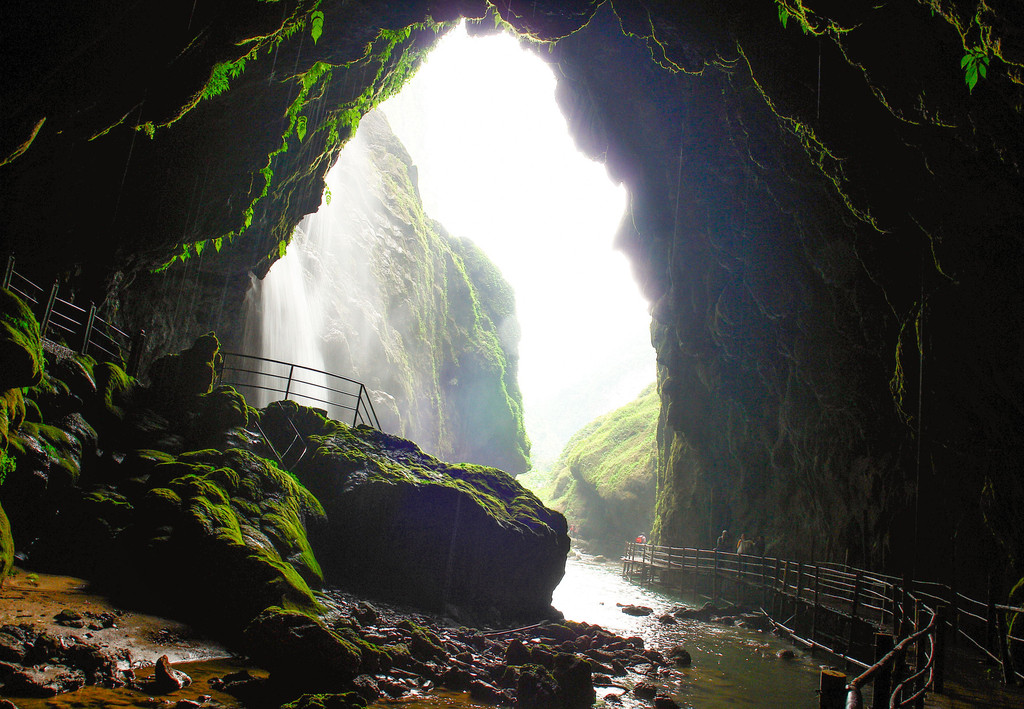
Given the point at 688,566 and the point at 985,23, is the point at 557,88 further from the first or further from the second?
the point at 688,566

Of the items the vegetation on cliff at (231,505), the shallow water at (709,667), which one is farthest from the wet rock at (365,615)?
the shallow water at (709,667)

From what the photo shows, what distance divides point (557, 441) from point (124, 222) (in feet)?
490

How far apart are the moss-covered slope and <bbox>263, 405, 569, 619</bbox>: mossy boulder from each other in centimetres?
3271

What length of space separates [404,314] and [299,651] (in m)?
32.4

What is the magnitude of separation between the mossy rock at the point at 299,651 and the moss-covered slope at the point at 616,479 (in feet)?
131

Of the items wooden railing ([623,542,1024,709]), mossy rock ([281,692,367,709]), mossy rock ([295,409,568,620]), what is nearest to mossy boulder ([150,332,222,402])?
mossy rock ([295,409,568,620])

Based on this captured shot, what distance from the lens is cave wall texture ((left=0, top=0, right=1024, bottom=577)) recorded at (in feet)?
21.0

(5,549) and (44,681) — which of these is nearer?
(44,681)

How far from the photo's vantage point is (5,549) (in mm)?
5340

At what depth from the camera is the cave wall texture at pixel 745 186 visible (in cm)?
640

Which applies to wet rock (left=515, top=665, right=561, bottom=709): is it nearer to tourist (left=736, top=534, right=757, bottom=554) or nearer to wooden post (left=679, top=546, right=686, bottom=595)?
tourist (left=736, top=534, right=757, bottom=554)

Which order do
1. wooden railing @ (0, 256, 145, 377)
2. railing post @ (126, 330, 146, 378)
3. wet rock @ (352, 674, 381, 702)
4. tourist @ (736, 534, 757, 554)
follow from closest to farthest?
wet rock @ (352, 674, 381, 702)
wooden railing @ (0, 256, 145, 377)
railing post @ (126, 330, 146, 378)
tourist @ (736, 534, 757, 554)

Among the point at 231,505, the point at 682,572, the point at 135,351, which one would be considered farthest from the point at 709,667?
the point at 135,351

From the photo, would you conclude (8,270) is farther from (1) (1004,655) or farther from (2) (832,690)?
(1) (1004,655)
